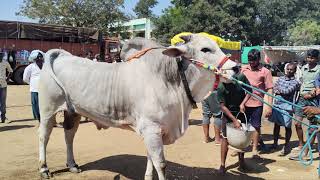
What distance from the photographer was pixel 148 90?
4559 millimetres

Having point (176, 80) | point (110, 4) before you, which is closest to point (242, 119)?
point (176, 80)

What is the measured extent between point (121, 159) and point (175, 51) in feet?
9.70

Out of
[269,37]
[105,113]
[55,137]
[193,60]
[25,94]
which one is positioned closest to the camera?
[193,60]

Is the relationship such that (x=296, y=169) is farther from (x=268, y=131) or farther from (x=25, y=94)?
(x=25, y=94)

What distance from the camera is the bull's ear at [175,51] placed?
169 inches

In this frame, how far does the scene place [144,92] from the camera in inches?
180

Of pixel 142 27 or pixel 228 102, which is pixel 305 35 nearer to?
pixel 142 27

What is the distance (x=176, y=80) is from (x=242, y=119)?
211cm

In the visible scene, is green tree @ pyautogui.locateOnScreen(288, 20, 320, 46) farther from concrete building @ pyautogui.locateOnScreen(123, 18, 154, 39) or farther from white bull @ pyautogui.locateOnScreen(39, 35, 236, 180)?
white bull @ pyautogui.locateOnScreen(39, 35, 236, 180)

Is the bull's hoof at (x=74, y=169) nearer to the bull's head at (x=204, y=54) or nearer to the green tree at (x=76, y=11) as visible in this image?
the bull's head at (x=204, y=54)

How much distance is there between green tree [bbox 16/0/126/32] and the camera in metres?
35.3

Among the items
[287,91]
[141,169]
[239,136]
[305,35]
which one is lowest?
[141,169]

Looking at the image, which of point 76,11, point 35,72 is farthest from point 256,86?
point 76,11

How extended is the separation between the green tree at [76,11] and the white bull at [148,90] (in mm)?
31126
